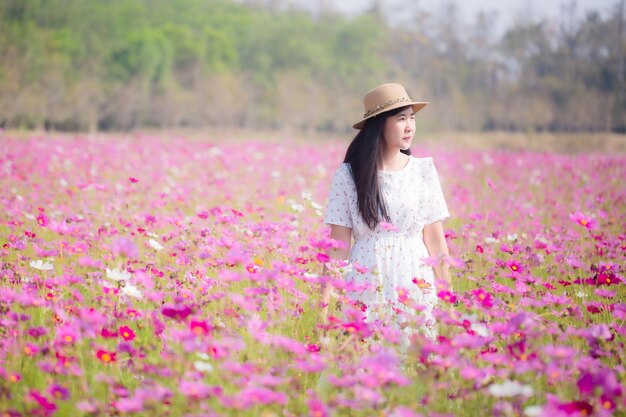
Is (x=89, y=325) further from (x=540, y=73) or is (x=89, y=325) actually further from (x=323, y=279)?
(x=540, y=73)

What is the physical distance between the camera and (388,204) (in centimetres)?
275

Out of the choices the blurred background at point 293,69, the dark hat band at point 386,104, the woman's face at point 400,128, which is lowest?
the woman's face at point 400,128

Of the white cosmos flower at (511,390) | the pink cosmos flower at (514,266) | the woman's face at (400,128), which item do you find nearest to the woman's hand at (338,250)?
the woman's face at (400,128)

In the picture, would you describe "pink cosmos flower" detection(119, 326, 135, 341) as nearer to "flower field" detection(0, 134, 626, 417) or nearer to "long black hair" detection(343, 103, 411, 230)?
"flower field" detection(0, 134, 626, 417)

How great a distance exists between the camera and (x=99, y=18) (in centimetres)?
3259

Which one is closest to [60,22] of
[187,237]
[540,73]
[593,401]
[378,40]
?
[378,40]

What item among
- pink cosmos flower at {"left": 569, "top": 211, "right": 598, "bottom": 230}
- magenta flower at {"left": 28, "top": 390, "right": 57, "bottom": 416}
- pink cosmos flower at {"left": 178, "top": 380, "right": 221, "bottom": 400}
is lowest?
magenta flower at {"left": 28, "top": 390, "right": 57, "bottom": 416}

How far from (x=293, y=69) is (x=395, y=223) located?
39.0 m

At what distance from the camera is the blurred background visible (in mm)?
27438

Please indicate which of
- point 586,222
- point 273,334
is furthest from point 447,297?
point 586,222

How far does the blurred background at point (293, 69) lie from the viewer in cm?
2744

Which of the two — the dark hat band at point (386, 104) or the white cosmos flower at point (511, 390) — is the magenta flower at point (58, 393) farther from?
the dark hat band at point (386, 104)

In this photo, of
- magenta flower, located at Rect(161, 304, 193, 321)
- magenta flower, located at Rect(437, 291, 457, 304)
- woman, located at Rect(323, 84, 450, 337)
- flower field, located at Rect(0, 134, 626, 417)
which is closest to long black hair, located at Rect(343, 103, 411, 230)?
woman, located at Rect(323, 84, 450, 337)

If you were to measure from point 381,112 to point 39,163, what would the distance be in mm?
6533
